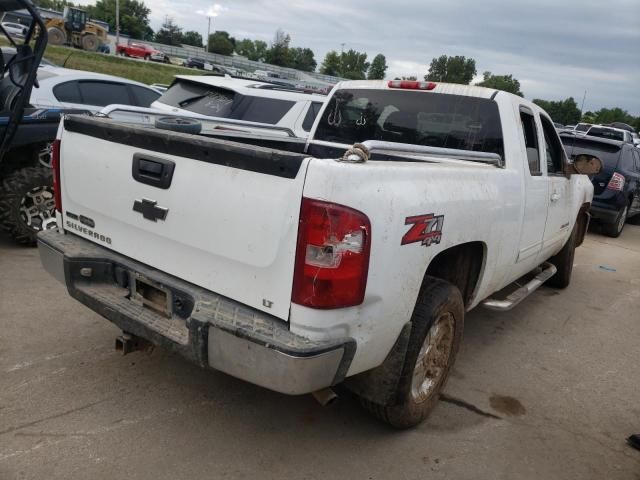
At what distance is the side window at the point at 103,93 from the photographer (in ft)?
23.5

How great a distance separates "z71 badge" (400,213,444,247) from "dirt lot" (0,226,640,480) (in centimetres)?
120

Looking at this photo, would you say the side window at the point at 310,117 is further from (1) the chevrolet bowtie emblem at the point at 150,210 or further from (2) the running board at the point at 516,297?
(1) the chevrolet bowtie emblem at the point at 150,210

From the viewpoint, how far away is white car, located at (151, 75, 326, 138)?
7.21m

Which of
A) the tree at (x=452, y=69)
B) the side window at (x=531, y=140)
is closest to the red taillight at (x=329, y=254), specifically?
the side window at (x=531, y=140)

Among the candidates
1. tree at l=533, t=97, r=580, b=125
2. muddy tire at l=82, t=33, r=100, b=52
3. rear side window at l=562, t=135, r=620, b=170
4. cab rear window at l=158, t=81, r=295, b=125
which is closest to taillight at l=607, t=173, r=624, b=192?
rear side window at l=562, t=135, r=620, b=170

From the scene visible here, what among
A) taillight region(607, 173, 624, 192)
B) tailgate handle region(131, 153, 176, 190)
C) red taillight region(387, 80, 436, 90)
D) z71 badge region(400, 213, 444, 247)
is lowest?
taillight region(607, 173, 624, 192)

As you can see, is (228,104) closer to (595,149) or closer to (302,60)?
(595,149)

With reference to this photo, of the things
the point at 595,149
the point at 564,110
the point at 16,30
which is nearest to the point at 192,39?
the point at 564,110

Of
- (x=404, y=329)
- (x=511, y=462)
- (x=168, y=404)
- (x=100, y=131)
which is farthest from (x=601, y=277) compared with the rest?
(x=100, y=131)

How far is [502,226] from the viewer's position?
3545 mm

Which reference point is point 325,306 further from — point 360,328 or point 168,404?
point 168,404

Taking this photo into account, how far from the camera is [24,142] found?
538 cm

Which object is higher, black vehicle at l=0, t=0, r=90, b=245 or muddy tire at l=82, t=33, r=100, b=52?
muddy tire at l=82, t=33, r=100, b=52

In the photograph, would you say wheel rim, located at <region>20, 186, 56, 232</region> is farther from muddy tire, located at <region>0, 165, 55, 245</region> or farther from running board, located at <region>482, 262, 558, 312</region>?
running board, located at <region>482, 262, 558, 312</region>
